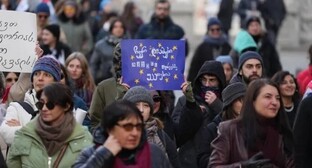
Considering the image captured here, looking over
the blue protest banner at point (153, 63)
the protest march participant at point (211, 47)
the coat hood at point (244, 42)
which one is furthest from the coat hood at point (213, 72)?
the protest march participant at point (211, 47)

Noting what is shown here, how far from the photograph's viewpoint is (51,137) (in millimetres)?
10180

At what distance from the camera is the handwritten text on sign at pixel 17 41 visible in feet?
42.3

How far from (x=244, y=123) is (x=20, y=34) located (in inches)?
146

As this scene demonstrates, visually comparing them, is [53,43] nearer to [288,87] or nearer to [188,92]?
[288,87]

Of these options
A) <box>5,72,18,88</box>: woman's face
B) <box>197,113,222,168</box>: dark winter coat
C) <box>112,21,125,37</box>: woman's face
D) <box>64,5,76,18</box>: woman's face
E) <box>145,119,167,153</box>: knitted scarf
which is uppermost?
<box>64,5,76,18</box>: woman's face

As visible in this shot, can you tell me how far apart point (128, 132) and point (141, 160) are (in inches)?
9.5

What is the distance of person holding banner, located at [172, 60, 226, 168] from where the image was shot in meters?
12.0

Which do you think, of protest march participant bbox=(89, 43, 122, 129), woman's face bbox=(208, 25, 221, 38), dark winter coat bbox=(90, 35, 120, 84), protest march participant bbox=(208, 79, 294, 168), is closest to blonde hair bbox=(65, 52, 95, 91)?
protest march participant bbox=(89, 43, 122, 129)

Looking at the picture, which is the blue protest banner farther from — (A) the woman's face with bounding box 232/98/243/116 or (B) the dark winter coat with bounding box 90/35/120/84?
(B) the dark winter coat with bounding box 90/35/120/84

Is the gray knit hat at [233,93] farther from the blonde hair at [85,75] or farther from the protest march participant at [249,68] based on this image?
the blonde hair at [85,75]

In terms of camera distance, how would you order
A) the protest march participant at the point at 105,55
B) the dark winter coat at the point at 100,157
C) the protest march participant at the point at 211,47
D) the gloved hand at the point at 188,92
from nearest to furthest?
the dark winter coat at the point at 100,157, the gloved hand at the point at 188,92, the protest march participant at the point at 105,55, the protest march participant at the point at 211,47

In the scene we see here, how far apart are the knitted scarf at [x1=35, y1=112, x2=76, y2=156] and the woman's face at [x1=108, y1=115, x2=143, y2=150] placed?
110cm

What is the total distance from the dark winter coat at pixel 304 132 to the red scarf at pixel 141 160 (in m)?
1.92

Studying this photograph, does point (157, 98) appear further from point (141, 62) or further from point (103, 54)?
point (103, 54)
